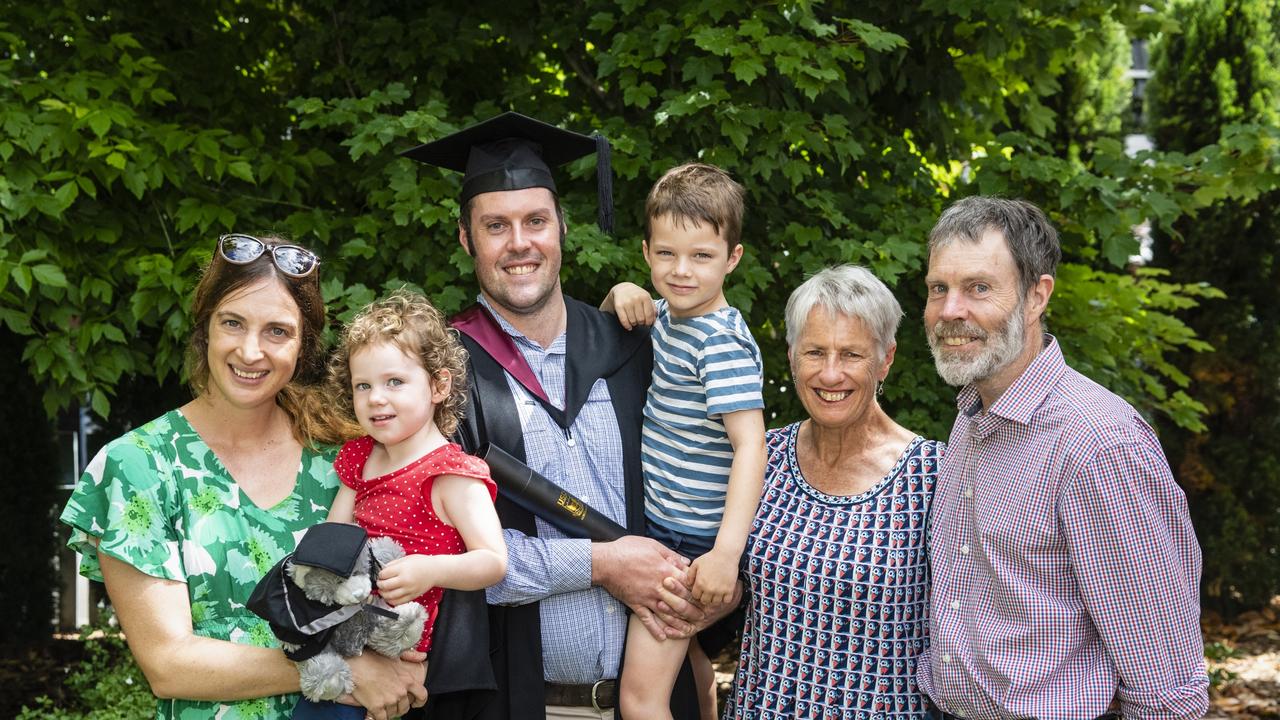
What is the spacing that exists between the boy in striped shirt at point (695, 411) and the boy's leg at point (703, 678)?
0.69 feet

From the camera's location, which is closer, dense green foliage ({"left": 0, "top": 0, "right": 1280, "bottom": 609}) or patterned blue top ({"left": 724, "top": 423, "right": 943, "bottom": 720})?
patterned blue top ({"left": 724, "top": 423, "right": 943, "bottom": 720})

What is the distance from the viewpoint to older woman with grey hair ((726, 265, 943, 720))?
2502 millimetres

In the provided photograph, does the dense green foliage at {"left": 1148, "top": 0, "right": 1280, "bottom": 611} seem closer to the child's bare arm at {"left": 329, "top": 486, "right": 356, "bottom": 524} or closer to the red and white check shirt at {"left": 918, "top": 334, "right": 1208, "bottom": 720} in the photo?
the red and white check shirt at {"left": 918, "top": 334, "right": 1208, "bottom": 720}

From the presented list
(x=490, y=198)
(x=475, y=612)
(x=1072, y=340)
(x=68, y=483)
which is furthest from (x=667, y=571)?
(x=68, y=483)

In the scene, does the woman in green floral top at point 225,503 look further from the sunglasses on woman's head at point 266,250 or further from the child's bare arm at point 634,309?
the child's bare arm at point 634,309

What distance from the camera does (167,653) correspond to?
86.8 inches

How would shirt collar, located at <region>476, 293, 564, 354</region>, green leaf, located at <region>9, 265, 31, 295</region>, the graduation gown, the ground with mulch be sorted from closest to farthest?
the graduation gown
shirt collar, located at <region>476, 293, 564, 354</region>
green leaf, located at <region>9, 265, 31, 295</region>
the ground with mulch

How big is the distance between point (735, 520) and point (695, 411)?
0.30 metres

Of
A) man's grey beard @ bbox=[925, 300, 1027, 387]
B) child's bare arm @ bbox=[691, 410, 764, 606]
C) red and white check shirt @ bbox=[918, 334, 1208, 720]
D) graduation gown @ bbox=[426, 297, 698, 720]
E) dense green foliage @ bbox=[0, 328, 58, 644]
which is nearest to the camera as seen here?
red and white check shirt @ bbox=[918, 334, 1208, 720]

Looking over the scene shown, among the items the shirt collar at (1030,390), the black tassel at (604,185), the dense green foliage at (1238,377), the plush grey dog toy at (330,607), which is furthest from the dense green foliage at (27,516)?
the dense green foliage at (1238,377)

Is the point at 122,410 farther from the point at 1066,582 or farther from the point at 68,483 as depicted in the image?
the point at 1066,582

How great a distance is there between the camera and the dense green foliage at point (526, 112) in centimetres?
395

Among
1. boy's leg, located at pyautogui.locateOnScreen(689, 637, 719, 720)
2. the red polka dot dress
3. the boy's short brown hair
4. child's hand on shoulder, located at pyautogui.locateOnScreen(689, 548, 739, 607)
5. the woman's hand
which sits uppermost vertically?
the boy's short brown hair

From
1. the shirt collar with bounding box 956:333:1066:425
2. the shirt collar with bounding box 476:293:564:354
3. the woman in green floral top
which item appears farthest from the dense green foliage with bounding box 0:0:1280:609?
the shirt collar with bounding box 956:333:1066:425
